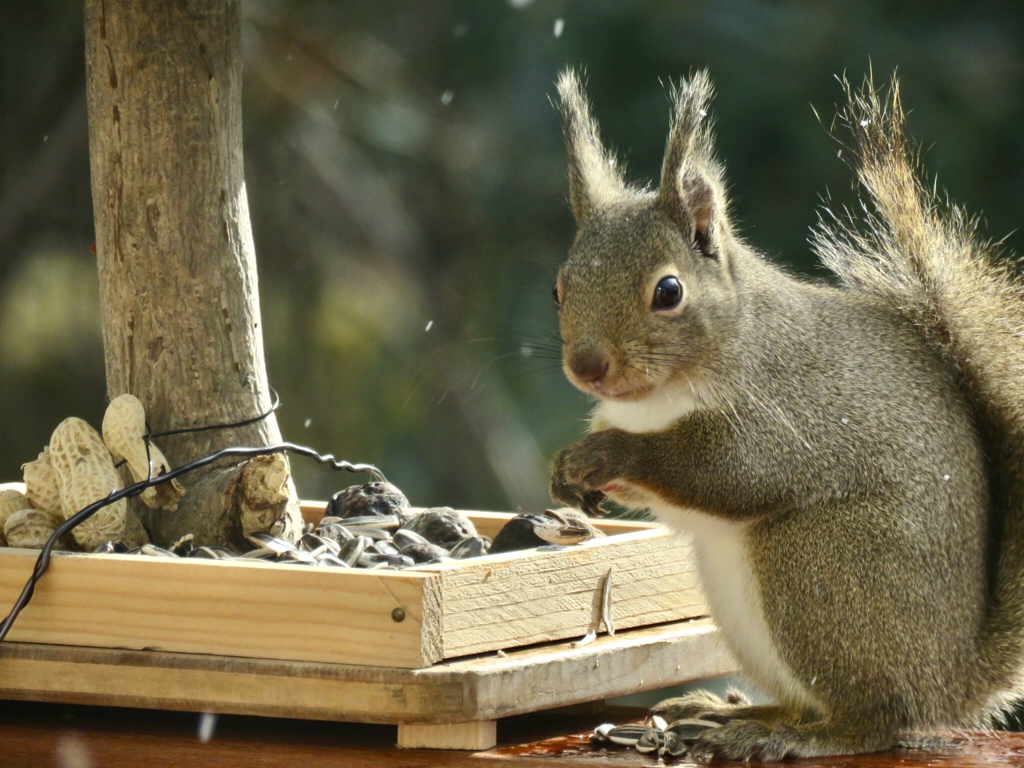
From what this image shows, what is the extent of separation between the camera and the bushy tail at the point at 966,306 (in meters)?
1.38

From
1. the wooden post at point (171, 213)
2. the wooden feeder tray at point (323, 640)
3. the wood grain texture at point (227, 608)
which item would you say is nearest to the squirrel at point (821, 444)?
the wooden feeder tray at point (323, 640)

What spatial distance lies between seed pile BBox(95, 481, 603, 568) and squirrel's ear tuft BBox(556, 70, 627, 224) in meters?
0.33

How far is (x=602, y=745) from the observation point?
1.34 m

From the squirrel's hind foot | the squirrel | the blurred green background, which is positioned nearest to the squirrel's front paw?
the squirrel

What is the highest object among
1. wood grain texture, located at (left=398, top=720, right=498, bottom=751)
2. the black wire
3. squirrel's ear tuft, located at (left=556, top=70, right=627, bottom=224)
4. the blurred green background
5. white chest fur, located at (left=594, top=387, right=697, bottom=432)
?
the blurred green background

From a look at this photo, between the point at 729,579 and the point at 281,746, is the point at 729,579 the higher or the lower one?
the higher one

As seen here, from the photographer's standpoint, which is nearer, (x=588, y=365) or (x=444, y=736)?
(x=444, y=736)

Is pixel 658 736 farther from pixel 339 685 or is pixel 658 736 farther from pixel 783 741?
pixel 339 685

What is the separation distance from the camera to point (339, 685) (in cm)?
127

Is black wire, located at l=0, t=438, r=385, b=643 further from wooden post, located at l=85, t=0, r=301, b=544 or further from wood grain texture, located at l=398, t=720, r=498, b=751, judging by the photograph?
wood grain texture, located at l=398, t=720, r=498, b=751

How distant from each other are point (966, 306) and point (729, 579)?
348mm

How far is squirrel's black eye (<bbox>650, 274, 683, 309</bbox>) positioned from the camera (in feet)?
4.77

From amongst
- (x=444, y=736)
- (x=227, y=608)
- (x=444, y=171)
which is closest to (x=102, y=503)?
(x=227, y=608)

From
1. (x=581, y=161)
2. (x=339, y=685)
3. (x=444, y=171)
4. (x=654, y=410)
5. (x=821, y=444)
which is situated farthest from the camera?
(x=444, y=171)
